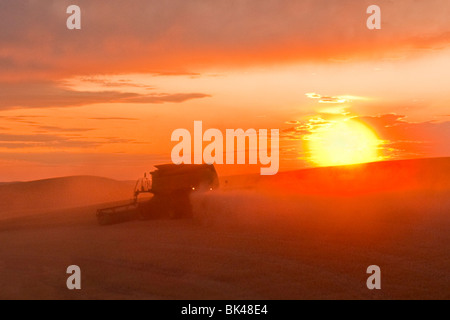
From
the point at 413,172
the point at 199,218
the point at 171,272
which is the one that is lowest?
the point at 171,272

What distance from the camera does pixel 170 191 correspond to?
120ft

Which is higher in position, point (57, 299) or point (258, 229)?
point (258, 229)

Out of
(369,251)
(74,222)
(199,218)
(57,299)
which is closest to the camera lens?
(57,299)

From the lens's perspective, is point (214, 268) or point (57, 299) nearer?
point (57, 299)

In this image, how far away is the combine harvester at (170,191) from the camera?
36594 mm

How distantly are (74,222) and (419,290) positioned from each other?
28916 mm

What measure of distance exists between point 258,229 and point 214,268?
8.64 m

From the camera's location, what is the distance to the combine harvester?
36594 mm

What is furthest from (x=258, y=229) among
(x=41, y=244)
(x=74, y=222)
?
(x=74, y=222)

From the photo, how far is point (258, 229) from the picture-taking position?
31.7 metres

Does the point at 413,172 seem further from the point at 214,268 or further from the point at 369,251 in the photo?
the point at 214,268

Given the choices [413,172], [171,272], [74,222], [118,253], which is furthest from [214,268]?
[413,172]
